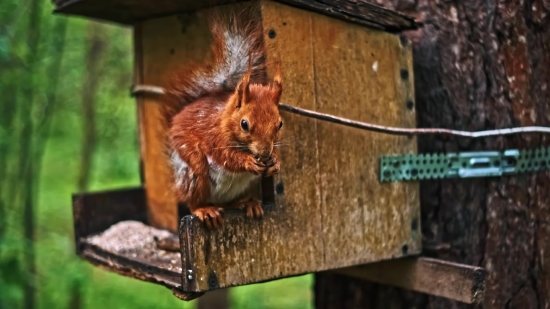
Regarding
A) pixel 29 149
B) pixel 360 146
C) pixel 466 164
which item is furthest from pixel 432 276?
pixel 29 149

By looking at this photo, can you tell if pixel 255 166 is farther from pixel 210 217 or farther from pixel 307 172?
pixel 307 172

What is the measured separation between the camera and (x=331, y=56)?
1.91 meters

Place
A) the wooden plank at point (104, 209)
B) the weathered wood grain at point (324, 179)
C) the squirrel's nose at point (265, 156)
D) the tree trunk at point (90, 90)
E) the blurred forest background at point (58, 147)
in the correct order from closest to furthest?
1. the squirrel's nose at point (265, 156)
2. the weathered wood grain at point (324, 179)
3. the wooden plank at point (104, 209)
4. the blurred forest background at point (58, 147)
5. the tree trunk at point (90, 90)

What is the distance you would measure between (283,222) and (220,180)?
22cm

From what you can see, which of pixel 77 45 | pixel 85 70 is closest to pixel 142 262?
pixel 77 45

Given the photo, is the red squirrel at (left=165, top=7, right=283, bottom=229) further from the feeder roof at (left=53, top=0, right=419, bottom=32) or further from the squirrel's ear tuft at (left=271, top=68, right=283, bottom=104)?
the feeder roof at (left=53, top=0, right=419, bottom=32)

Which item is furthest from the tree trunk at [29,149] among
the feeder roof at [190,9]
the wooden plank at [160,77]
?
the feeder roof at [190,9]

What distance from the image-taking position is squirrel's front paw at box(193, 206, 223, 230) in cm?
157

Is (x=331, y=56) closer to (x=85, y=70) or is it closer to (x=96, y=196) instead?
(x=96, y=196)

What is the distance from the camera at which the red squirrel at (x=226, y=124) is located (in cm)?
152

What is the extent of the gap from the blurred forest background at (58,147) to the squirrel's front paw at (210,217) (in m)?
1.36

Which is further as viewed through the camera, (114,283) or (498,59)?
(114,283)

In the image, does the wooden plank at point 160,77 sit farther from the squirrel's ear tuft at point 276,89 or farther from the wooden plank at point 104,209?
the squirrel's ear tuft at point 276,89

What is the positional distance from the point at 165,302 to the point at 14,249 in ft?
8.36
